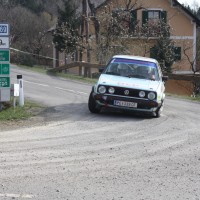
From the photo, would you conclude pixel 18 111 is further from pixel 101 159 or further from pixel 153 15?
pixel 153 15

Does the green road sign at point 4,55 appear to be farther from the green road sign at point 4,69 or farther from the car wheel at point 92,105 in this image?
the car wheel at point 92,105

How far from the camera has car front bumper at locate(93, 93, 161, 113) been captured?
1289 centimetres

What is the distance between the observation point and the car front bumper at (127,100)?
12891 millimetres

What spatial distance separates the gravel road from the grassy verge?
2.21ft

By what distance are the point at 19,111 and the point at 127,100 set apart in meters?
2.92

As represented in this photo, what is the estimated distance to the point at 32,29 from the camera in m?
55.3

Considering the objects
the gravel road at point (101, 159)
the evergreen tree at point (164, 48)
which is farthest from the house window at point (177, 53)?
the gravel road at point (101, 159)

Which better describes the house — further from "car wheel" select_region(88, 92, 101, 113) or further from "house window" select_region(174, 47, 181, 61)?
"car wheel" select_region(88, 92, 101, 113)

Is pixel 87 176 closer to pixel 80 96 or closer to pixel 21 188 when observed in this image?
pixel 21 188

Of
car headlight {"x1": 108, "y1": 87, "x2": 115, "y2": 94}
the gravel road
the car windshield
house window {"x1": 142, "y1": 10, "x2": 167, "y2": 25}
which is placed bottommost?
the gravel road

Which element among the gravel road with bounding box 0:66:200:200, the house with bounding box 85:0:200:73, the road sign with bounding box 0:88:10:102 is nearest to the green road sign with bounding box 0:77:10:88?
the road sign with bounding box 0:88:10:102

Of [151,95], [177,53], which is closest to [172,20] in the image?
[177,53]

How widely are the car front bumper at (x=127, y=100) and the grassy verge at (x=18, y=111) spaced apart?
6.07 ft

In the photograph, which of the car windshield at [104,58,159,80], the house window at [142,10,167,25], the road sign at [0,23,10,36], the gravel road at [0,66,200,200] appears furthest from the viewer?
the house window at [142,10,167,25]
